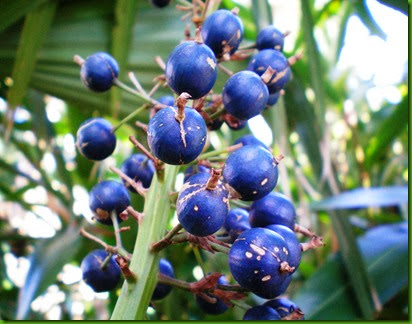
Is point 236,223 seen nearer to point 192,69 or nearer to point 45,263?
point 192,69

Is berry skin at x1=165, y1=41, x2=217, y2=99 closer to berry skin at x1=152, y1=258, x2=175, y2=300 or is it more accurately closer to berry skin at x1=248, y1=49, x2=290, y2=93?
berry skin at x1=248, y1=49, x2=290, y2=93

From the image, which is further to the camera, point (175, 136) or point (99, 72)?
point (99, 72)

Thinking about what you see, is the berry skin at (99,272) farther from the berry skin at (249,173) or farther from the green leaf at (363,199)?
the green leaf at (363,199)

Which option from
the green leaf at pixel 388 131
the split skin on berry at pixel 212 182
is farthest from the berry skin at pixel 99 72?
the green leaf at pixel 388 131

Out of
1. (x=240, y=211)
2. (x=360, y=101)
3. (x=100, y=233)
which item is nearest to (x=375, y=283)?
(x=240, y=211)

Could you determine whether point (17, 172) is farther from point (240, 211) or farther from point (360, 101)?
point (360, 101)

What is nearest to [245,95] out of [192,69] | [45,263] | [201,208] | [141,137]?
[192,69]
